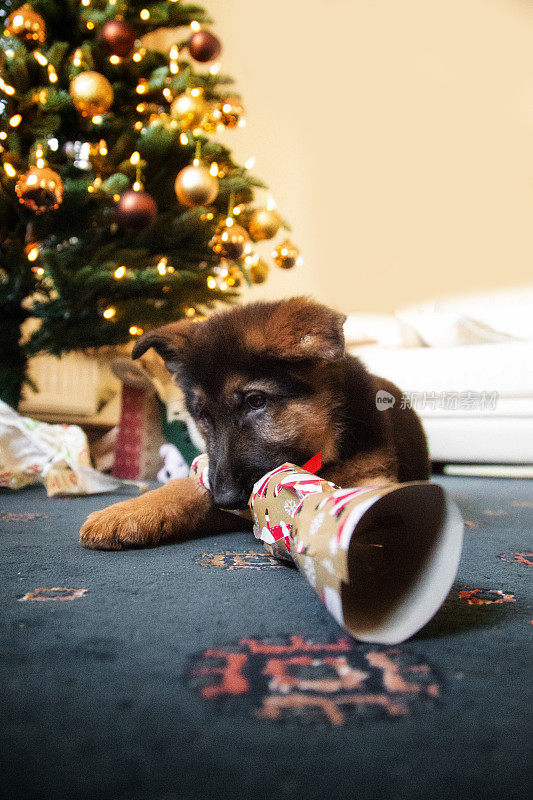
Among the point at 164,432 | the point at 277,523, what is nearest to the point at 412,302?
the point at 164,432

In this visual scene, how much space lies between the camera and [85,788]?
43cm

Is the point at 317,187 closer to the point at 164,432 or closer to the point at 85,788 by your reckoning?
the point at 164,432

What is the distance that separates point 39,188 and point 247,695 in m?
2.50

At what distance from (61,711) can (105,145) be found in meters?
3.11

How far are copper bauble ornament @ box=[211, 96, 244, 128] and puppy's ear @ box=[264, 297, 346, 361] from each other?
7.52 feet

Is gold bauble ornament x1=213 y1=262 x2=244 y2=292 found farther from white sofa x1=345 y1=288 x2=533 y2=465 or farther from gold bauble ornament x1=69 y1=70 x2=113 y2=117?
gold bauble ornament x1=69 y1=70 x2=113 y2=117

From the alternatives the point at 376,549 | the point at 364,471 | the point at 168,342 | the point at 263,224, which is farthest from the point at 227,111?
the point at 376,549

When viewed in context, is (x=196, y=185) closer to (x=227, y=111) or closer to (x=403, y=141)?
(x=227, y=111)

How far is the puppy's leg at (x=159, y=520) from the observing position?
127 centimetres

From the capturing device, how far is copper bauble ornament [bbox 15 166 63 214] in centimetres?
243

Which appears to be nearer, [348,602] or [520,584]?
[348,602]

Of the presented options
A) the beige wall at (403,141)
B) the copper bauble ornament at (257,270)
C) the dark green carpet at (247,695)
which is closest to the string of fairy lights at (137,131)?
the copper bauble ornament at (257,270)

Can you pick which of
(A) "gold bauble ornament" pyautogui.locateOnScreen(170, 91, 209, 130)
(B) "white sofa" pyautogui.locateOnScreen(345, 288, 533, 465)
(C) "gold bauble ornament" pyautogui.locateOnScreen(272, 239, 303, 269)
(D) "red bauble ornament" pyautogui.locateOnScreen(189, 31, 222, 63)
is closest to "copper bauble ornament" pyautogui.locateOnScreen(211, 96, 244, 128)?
(D) "red bauble ornament" pyautogui.locateOnScreen(189, 31, 222, 63)

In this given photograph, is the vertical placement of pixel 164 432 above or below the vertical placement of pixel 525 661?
below
